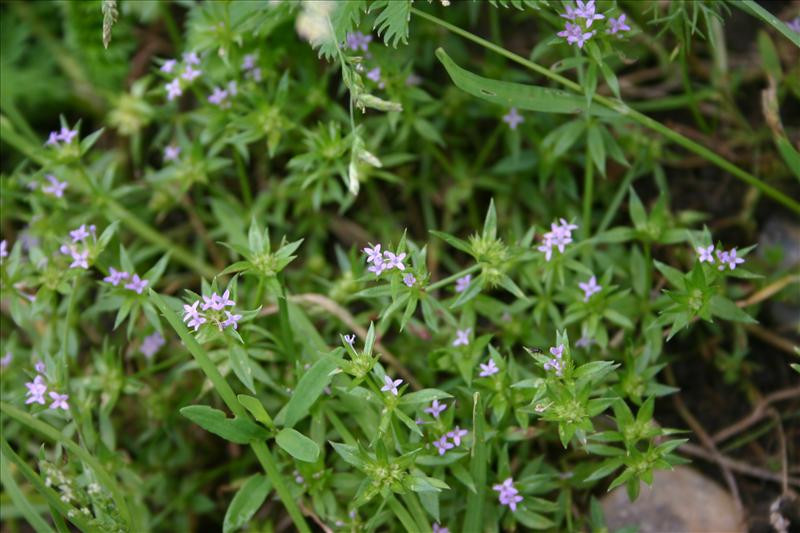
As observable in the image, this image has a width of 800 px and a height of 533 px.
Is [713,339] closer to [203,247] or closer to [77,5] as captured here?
[203,247]

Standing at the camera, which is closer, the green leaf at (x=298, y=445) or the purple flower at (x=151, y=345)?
the green leaf at (x=298, y=445)

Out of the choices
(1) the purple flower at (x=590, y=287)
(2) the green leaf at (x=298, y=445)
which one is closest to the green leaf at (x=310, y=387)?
(2) the green leaf at (x=298, y=445)

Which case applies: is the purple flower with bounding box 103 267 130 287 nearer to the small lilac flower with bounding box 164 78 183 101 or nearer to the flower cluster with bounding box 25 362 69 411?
the flower cluster with bounding box 25 362 69 411

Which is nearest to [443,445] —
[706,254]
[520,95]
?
[706,254]

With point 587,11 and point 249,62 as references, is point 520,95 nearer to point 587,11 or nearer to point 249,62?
point 587,11

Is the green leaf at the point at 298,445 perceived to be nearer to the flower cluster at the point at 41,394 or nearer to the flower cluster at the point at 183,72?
the flower cluster at the point at 41,394

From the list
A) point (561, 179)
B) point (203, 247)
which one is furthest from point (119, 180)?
point (561, 179)

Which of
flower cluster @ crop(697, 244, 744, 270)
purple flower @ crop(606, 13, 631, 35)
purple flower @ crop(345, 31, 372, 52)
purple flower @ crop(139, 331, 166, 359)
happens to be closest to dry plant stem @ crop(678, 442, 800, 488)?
flower cluster @ crop(697, 244, 744, 270)
